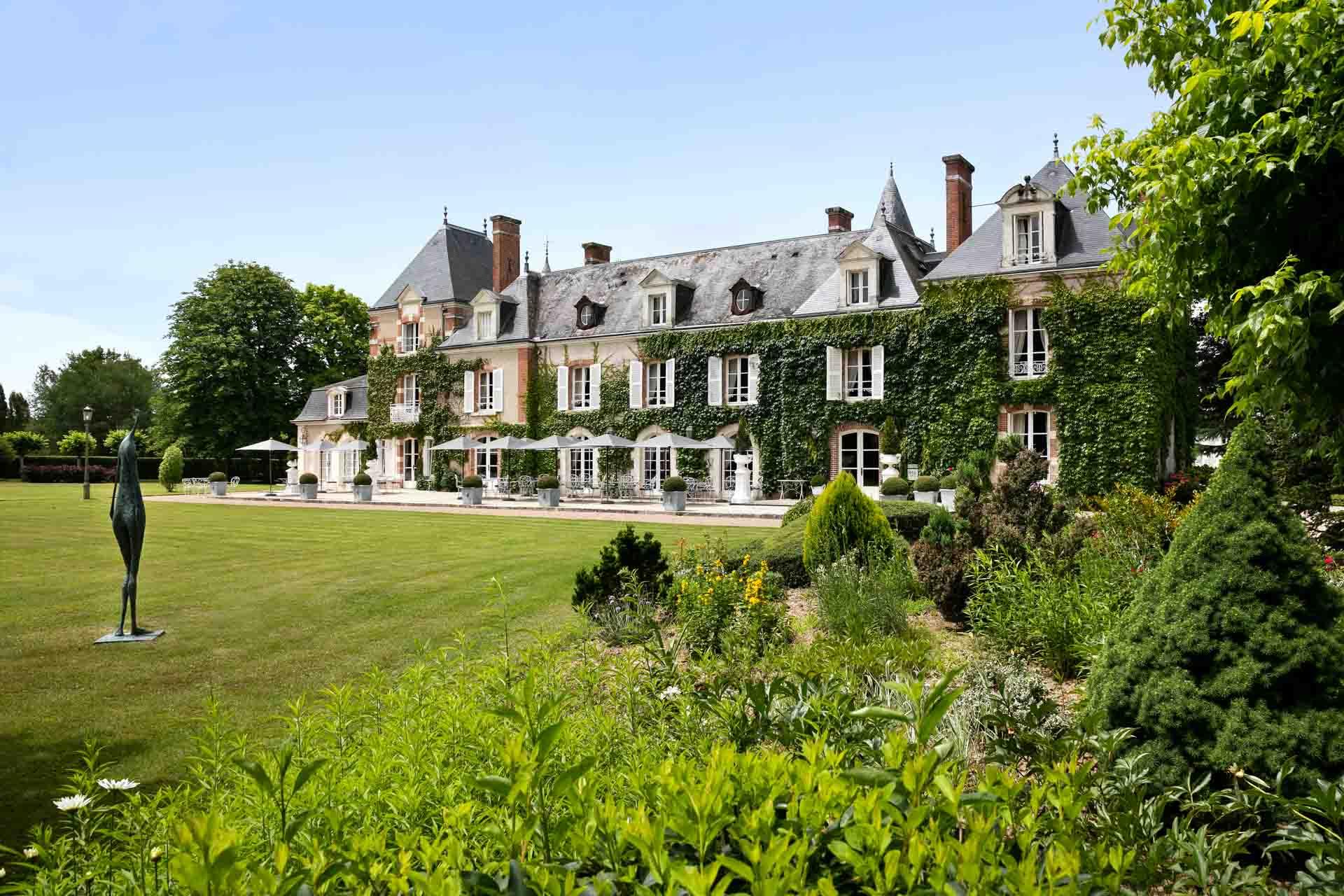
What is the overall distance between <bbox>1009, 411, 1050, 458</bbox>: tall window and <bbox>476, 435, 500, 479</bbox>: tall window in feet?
61.3

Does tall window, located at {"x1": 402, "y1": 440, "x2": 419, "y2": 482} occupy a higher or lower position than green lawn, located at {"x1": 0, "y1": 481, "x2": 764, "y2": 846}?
higher

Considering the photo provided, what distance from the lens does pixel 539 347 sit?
32438 mm

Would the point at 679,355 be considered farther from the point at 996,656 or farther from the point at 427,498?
the point at 996,656

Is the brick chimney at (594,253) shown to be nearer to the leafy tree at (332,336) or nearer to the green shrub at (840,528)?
the leafy tree at (332,336)

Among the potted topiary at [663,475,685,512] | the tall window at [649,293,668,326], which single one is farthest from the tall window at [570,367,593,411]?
the potted topiary at [663,475,685,512]

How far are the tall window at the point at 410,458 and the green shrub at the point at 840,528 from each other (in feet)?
95.5

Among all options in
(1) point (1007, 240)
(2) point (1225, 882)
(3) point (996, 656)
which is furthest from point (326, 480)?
(2) point (1225, 882)

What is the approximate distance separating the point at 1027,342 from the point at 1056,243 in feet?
9.00

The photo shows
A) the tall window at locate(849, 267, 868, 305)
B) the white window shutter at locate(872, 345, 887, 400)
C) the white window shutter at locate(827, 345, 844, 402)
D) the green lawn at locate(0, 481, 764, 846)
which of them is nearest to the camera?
the green lawn at locate(0, 481, 764, 846)

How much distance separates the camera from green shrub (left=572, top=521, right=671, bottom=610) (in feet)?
24.2

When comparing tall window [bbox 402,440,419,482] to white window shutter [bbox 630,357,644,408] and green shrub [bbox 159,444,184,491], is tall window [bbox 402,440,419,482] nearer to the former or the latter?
green shrub [bbox 159,444,184,491]

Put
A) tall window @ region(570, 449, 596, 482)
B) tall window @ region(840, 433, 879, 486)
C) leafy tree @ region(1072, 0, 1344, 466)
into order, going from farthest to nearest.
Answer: tall window @ region(570, 449, 596, 482) < tall window @ region(840, 433, 879, 486) < leafy tree @ region(1072, 0, 1344, 466)

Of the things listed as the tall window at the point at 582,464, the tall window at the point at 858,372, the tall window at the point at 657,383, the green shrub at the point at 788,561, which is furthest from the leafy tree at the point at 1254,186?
the tall window at the point at 582,464

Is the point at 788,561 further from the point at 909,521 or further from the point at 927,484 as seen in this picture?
the point at 927,484
